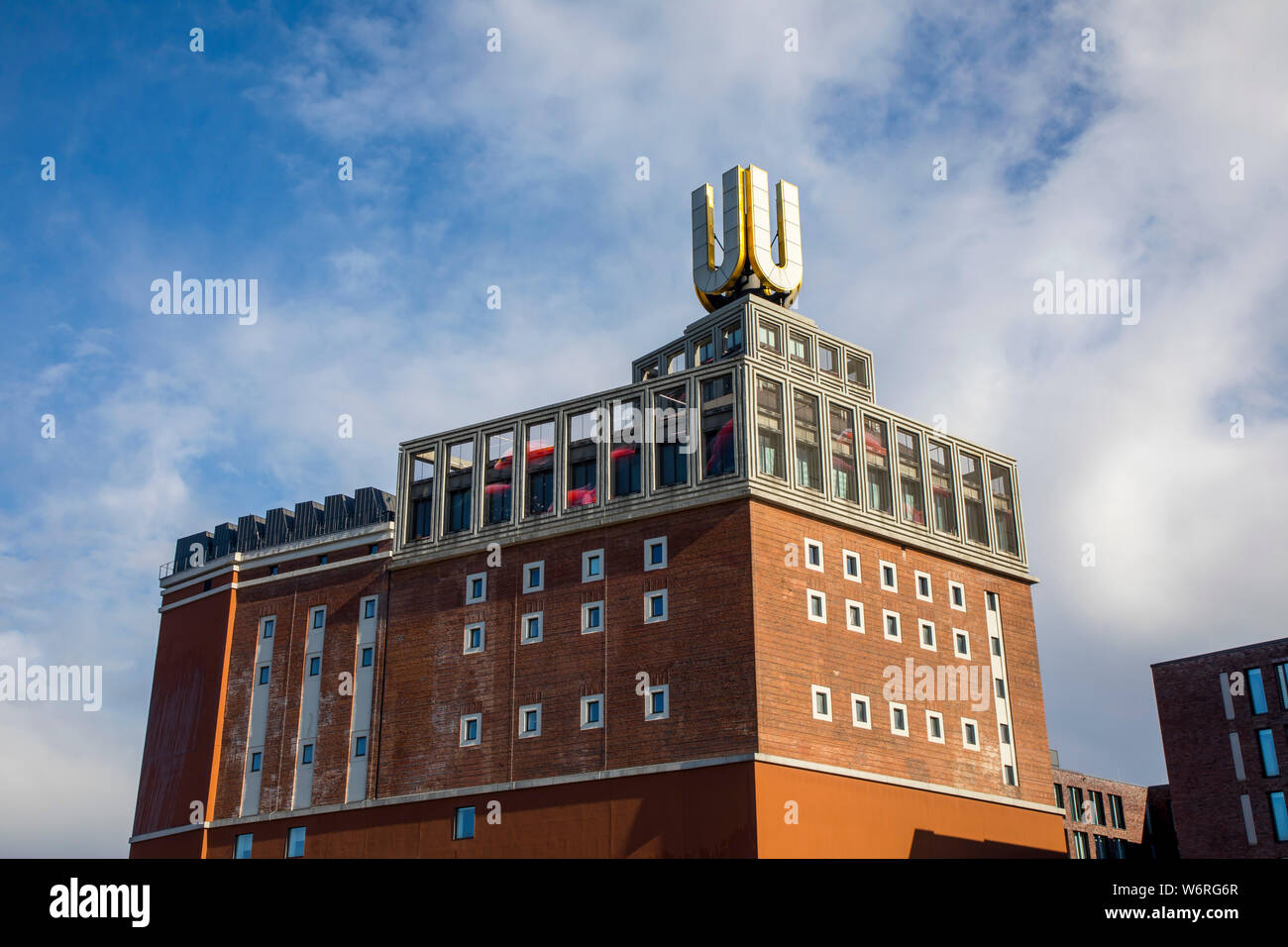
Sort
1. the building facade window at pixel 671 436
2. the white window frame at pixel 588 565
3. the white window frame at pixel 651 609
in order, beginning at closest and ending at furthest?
1. the white window frame at pixel 651 609
2. the white window frame at pixel 588 565
3. the building facade window at pixel 671 436

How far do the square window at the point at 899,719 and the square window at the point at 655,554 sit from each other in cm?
1292

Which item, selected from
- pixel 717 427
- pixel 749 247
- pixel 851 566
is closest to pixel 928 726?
pixel 851 566

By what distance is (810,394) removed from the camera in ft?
222

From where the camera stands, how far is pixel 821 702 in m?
61.4

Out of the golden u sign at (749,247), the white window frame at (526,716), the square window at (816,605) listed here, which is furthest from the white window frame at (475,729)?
the golden u sign at (749,247)

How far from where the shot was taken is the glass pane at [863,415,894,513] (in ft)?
226

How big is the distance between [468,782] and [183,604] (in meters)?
26.4

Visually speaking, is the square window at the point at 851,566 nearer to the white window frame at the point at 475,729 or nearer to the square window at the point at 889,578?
the square window at the point at 889,578

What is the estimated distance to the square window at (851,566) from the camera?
65.6 m

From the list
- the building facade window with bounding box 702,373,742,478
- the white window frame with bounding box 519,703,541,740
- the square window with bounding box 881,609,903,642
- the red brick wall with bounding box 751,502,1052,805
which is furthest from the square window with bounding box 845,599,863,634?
the white window frame with bounding box 519,703,541,740

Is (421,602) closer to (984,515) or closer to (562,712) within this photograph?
(562,712)

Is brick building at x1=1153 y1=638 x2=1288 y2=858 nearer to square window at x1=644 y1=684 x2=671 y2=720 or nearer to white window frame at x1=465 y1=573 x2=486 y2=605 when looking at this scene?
square window at x1=644 y1=684 x2=671 y2=720
